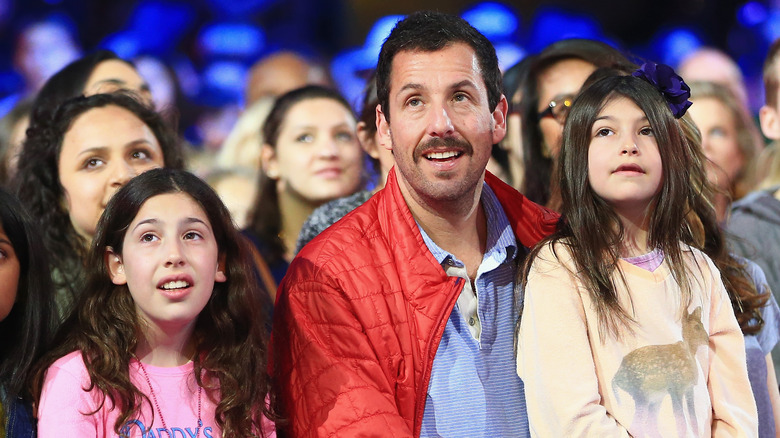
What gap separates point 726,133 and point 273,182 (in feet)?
6.96

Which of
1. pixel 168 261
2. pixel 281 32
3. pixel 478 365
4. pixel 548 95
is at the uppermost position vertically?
pixel 281 32

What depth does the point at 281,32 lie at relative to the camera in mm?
9430

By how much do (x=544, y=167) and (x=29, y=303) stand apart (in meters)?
1.85

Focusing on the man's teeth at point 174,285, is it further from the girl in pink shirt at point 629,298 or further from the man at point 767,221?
the man at point 767,221

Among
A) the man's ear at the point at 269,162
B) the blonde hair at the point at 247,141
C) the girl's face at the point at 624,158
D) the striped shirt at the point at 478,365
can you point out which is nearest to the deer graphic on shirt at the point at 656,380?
the striped shirt at the point at 478,365

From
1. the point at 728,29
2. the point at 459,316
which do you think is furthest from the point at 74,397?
the point at 728,29

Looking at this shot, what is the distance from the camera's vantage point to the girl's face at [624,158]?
241 cm

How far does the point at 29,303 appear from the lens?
8.21 ft

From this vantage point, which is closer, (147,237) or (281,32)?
(147,237)

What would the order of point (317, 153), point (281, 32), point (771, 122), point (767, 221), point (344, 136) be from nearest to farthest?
point (767, 221) < point (771, 122) < point (317, 153) < point (344, 136) < point (281, 32)

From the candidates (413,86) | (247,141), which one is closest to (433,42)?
(413,86)

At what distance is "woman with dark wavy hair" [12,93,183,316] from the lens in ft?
9.91

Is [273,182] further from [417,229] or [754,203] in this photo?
[754,203]

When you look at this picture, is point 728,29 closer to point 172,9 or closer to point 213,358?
point 172,9
